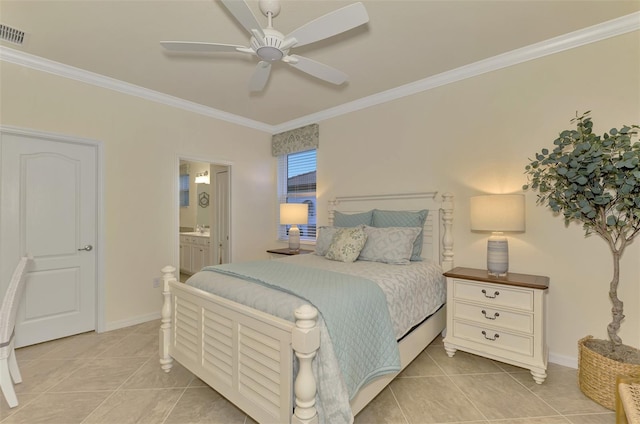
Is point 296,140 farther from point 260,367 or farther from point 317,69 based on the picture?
point 260,367

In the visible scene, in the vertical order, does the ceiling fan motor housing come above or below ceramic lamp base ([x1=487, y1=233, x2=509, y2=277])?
above

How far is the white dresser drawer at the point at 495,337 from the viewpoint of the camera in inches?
85.4

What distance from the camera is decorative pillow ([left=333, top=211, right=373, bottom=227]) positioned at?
334 centimetres

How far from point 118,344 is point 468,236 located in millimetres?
3571

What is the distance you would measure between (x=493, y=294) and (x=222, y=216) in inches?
151

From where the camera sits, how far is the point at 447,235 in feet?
9.58

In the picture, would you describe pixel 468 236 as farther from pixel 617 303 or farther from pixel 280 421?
pixel 280 421

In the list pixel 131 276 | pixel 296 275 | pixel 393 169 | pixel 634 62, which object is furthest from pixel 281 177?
pixel 634 62

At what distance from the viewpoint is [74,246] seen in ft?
9.80

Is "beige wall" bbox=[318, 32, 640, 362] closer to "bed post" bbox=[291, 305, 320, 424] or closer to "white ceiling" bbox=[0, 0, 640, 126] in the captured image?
"white ceiling" bbox=[0, 0, 640, 126]

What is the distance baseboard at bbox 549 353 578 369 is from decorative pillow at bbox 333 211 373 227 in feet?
6.50

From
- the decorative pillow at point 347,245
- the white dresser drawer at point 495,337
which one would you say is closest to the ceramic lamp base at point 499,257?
the white dresser drawer at point 495,337

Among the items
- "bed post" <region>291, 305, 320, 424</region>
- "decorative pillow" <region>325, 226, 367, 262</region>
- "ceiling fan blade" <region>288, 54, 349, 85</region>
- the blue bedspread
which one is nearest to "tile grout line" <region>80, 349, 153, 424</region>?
the blue bedspread

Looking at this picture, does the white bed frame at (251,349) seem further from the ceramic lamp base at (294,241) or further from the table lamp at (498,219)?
the ceramic lamp base at (294,241)
